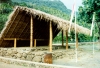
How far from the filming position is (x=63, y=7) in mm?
122250

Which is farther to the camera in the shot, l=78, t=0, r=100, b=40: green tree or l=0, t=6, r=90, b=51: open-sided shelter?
l=78, t=0, r=100, b=40: green tree

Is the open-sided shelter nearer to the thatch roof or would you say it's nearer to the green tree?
the thatch roof

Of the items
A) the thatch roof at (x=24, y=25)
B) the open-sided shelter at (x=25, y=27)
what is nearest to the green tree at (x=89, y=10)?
the open-sided shelter at (x=25, y=27)

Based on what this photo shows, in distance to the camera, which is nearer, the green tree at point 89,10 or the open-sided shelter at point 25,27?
the open-sided shelter at point 25,27

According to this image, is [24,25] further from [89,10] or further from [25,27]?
[89,10]

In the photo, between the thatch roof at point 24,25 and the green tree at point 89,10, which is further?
the green tree at point 89,10

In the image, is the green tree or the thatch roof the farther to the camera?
the green tree

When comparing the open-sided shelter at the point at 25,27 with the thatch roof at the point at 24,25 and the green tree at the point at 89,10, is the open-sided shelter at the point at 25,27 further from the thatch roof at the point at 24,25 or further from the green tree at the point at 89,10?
the green tree at the point at 89,10

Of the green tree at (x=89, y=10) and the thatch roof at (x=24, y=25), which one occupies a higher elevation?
the green tree at (x=89, y=10)

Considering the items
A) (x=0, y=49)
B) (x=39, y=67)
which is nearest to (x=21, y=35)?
(x=0, y=49)

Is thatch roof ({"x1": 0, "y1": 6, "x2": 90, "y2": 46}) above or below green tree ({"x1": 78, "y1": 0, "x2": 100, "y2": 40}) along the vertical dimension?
below

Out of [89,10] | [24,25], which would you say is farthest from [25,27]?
[89,10]

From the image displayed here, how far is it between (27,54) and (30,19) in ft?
10.0

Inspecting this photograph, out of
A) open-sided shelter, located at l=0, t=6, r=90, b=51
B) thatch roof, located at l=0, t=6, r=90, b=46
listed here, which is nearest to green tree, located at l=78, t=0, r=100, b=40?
open-sided shelter, located at l=0, t=6, r=90, b=51
